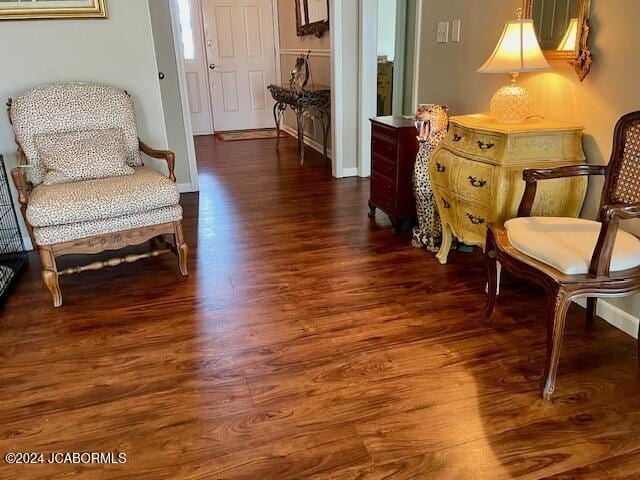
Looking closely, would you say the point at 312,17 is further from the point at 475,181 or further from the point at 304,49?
the point at 475,181

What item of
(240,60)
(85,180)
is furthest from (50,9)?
(240,60)

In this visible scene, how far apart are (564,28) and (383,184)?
139cm

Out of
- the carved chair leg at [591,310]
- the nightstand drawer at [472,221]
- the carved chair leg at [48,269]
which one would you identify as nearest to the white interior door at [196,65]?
the carved chair leg at [48,269]

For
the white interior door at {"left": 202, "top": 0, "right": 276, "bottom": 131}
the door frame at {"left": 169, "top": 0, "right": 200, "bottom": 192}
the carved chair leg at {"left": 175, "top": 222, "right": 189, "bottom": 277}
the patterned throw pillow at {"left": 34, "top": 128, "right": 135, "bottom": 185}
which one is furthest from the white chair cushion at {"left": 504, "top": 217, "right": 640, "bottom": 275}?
the white interior door at {"left": 202, "top": 0, "right": 276, "bottom": 131}

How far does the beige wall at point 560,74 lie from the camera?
1991 mm

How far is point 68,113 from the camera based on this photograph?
2.71 m

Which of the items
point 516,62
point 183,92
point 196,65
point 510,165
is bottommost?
point 510,165

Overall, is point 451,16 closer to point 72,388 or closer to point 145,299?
point 145,299

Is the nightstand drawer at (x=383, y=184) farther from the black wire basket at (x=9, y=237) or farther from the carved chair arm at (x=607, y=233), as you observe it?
the black wire basket at (x=9, y=237)

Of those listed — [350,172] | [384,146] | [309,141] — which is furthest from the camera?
[309,141]

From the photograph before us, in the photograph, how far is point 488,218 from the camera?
237 cm

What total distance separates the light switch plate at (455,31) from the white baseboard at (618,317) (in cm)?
170

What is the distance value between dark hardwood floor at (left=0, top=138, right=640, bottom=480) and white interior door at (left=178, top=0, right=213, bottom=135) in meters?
4.48

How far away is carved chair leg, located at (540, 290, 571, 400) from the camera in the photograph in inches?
64.3
